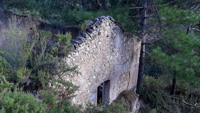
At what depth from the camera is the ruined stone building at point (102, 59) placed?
373cm

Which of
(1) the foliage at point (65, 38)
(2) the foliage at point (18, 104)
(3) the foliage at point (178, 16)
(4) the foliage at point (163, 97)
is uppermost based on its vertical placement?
(3) the foliage at point (178, 16)

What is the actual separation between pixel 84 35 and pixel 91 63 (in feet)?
2.35

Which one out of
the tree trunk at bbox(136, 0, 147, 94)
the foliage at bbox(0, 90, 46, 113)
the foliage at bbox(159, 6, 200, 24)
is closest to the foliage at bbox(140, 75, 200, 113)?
the tree trunk at bbox(136, 0, 147, 94)

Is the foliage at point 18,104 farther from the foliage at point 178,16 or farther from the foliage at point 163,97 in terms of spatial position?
the foliage at point 163,97

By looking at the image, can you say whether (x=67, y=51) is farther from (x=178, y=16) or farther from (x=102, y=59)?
(x=178, y=16)

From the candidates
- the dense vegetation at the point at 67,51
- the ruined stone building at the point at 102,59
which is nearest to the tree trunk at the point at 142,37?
the dense vegetation at the point at 67,51

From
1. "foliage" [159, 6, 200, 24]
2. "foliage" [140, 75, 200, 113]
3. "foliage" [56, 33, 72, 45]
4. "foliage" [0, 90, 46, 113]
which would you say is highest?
"foliage" [159, 6, 200, 24]

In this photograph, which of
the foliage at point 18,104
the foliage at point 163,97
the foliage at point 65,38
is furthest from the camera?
the foliage at point 163,97

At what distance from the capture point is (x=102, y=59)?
14.7 ft

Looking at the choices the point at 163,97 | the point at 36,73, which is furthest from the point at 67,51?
the point at 163,97

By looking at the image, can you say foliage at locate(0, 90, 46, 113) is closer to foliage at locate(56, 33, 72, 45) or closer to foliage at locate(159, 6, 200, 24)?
foliage at locate(56, 33, 72, 45)

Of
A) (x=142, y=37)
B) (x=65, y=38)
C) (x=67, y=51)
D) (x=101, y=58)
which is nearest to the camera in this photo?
(x=65, y=38)

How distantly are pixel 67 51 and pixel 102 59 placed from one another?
4.54ft

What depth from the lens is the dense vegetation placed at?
8.08ft
